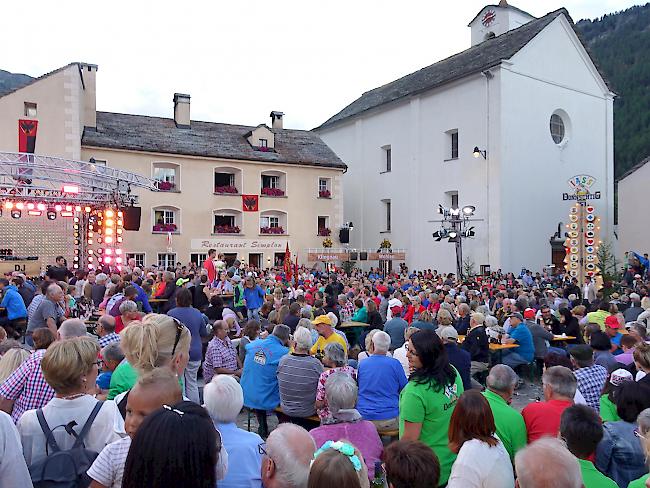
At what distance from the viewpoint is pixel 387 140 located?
33844 mm

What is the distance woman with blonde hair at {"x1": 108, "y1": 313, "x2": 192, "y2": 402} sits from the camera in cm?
354

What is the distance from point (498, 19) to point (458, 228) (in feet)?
45.6

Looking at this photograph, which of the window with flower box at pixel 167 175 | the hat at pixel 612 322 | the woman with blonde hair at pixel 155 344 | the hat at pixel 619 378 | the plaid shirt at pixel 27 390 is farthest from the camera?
the window with flower box at pixel 167 175

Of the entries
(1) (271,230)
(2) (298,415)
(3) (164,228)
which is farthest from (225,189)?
(2) (298,415)

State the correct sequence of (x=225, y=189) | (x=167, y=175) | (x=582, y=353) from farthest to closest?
(x=225, y=189)
(x=167, y=175)
(x=582, y=353)

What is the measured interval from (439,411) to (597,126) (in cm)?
3060

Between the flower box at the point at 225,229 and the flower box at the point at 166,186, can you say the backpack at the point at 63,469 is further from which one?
the flower box at the point at 225,229

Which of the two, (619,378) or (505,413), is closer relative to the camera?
(505,413)

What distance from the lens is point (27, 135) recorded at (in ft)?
76.6

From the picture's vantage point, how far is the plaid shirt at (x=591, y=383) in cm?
540

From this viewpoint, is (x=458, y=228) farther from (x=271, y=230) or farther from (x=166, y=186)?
(x=166, y=186)

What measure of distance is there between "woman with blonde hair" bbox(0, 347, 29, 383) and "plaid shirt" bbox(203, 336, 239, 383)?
3.32m

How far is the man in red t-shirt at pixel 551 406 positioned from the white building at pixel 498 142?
22506mm

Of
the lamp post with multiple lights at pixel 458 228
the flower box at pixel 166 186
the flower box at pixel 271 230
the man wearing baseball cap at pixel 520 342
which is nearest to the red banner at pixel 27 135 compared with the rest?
the flower box at pixel 166 186
